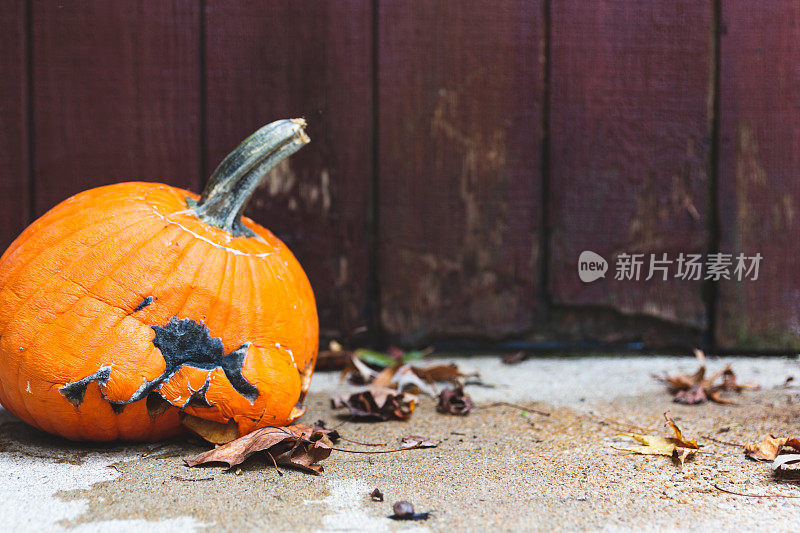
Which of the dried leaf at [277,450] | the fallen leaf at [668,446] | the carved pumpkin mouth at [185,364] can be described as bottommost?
the fallen leaf at [668,446]

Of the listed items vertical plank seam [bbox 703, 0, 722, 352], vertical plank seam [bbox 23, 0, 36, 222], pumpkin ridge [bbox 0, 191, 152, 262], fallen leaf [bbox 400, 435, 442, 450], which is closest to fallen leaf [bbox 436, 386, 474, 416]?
fallen leaf [bbox 400, 435, 442, 450]

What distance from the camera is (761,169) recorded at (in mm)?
2061

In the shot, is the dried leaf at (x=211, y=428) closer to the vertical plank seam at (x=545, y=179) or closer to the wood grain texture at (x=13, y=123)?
the wood grain texture at (x=13, y=123)

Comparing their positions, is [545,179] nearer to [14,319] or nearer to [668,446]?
[668,446]

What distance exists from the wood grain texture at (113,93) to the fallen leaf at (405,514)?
4.05 feet

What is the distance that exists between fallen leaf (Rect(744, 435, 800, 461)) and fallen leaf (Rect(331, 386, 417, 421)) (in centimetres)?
71

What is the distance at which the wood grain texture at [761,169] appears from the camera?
6.64 feet

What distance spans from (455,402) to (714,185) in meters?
1.07

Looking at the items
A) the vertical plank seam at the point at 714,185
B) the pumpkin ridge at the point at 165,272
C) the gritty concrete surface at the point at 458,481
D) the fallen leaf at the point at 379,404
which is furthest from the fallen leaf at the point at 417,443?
the vertical plank seam at the point at 714,185

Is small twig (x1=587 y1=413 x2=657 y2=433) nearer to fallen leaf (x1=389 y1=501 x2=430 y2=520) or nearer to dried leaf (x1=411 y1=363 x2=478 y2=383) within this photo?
dried leaf (x1=411 y1=363 x2=478 y2=383)

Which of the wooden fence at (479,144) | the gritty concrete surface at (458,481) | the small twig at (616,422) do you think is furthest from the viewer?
the wooden fence at (479,144)

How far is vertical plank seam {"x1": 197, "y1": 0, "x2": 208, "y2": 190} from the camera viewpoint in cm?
196

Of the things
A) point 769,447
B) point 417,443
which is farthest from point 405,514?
point 769,447

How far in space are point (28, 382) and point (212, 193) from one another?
0.52 meters
